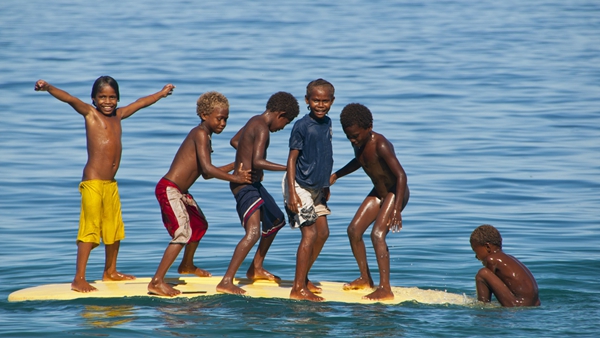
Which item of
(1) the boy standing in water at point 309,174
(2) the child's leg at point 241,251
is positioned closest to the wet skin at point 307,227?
(1) the boy standing in water at point 309,174

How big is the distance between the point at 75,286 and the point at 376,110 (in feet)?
48.8

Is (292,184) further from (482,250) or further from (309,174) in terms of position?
(482,250)

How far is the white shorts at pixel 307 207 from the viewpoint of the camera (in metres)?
8.52

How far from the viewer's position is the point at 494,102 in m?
24.6

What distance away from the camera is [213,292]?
888 centimetres

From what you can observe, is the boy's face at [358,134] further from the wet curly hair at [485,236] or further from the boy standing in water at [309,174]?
the wet curly hair at [485,236]

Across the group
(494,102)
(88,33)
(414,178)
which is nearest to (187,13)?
(88,33)

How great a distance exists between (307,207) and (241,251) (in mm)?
752

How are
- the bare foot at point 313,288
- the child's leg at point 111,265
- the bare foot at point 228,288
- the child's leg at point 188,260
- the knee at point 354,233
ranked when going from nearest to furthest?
the bare foot at point 228,288
the knee at point 354,233
the bare foot at point 313,288
the child's leg at point 111,265
the child's leg at point 188,260

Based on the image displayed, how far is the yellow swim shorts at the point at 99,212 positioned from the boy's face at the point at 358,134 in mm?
2343

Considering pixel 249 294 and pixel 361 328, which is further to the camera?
pixel 249 294

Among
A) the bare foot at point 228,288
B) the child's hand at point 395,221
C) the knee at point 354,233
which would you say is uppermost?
the child's hand at point 395,221

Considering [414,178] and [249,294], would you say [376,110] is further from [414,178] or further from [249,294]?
[249,294]

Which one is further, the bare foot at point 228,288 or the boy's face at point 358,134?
the bare foot at point 228,288
